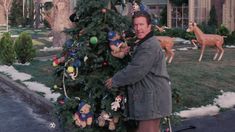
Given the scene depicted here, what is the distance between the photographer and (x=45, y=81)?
39.0 ft

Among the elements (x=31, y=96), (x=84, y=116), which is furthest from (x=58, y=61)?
(x=31, y=96)

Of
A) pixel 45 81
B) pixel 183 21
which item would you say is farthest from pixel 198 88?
pixel 183 21

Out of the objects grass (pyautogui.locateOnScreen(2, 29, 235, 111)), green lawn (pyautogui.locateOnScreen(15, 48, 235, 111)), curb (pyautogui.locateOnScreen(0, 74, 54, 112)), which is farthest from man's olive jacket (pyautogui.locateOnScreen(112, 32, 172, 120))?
curb (pyautogui.locateOnScreen(0, 74, 54, 112))

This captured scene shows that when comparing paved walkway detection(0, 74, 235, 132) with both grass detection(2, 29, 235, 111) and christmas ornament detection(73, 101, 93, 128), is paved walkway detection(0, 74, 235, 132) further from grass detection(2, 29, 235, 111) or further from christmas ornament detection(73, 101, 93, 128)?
christmas ornament detection(73, 101, 93, 128)

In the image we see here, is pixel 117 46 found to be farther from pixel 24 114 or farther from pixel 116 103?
pixel 24 114

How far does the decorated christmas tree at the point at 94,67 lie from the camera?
5285 mm

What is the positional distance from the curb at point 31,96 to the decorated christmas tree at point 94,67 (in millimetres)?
3279

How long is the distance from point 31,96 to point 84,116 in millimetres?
5190

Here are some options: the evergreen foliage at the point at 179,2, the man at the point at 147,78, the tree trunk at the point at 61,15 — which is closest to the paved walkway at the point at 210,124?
the man at the point at 147,78

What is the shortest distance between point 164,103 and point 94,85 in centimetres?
116

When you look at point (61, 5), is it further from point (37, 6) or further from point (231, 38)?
point (37, 6)

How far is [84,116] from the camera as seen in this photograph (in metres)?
5.33

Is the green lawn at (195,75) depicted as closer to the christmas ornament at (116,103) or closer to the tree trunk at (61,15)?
the christmas ornament at (116,103)

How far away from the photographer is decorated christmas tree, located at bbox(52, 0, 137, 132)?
5.29 metres
